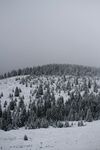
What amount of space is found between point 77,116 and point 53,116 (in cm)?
1019

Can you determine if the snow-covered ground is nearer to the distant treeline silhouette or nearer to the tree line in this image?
the tree line

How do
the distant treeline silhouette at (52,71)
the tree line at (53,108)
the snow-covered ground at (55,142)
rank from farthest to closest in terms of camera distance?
the distant treeline silhouette at (52,71)
the tree line at (53,108)
the snow-covered ground at (55,142)

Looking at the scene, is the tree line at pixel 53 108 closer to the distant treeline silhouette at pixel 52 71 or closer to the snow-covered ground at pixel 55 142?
the snow-covered ground at pixel 55 142

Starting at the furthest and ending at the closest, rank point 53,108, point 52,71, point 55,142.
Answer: point 52,71 → point 53,108 → point 55,142

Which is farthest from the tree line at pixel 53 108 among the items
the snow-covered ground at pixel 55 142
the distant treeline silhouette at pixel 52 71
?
the distant treeline silhouette at pixel 52 71

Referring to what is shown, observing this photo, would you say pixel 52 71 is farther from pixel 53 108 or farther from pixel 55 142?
pixel 55 142

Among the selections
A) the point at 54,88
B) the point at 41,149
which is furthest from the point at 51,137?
the point at 54,88

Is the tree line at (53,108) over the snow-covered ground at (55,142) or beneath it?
beneath

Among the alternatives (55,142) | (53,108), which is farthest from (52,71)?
(55,142)

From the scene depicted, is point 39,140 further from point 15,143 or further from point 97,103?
point 97,103

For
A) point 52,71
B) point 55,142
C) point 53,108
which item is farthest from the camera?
point 52,71

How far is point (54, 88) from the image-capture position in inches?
3804

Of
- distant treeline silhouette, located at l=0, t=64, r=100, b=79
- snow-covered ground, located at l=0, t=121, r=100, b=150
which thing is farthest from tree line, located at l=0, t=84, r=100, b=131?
distant treeline silhouette, located at l=0, t=64, r=100, b=79

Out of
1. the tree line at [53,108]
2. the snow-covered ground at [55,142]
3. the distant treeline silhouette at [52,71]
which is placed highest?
the distant treeline silhouette at [52,71]
